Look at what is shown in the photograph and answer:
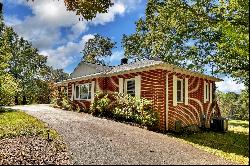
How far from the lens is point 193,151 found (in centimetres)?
987

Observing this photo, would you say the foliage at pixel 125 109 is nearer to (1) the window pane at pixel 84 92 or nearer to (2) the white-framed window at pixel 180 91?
(2) the white-framed window at pixel 180 91

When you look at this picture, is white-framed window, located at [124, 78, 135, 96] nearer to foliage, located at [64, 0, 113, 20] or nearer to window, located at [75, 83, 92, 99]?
window, located at [75, 83, 92, 99]

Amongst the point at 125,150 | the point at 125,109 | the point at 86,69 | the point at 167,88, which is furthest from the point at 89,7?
the point at 86,69

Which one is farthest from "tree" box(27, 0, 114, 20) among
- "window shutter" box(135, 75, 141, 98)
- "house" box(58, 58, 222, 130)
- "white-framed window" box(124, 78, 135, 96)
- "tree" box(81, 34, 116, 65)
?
"tree" box(81, 34, 116, 65)

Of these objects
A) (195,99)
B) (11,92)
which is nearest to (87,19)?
(195,99)

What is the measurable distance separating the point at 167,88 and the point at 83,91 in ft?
35.1

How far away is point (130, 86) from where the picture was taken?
18.5m

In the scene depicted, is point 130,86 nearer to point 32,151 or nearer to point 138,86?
point 138,86

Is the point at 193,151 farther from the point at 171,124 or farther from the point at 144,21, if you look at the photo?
the point at 144,21

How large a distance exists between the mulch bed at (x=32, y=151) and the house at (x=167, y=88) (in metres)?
6.95

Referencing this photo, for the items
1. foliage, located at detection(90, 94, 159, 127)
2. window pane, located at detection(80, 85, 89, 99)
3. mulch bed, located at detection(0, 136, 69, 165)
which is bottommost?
mulch bed, located at detection(0, 136, 69, 165)

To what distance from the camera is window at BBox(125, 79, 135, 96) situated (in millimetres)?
18172

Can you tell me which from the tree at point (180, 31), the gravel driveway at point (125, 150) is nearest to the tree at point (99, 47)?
the tree at point (180, 31)

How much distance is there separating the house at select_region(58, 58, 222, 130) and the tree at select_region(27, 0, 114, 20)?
5595mm
